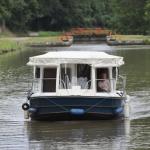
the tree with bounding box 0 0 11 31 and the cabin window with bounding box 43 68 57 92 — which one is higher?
the tree with bounding box 0 0 11 31

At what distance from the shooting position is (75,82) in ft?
79.9

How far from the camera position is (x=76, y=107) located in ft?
76.3

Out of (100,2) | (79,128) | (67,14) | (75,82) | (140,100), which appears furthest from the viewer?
(100,2)

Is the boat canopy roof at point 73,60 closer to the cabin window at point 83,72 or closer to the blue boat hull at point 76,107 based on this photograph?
the cabin window at point 83,72

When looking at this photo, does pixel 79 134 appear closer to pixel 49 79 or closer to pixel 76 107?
pixel 76 107

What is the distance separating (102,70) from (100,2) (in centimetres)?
13094

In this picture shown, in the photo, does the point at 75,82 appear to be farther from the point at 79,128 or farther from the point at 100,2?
the point at 100,2

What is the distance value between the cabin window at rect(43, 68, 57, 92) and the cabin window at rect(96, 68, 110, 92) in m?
1.53

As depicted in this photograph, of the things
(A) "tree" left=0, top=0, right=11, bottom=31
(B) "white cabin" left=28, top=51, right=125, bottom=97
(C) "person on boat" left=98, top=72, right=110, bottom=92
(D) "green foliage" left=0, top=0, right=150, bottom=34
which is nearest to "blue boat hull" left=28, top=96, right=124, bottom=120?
(B) "white cabin" left=28, top=51, right=125, bottom=97

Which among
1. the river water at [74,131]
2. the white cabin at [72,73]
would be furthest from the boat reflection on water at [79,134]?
the white cabin at [72,73]

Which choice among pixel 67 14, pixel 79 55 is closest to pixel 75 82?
pixel 79 55

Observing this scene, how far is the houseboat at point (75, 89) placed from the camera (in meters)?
23.3

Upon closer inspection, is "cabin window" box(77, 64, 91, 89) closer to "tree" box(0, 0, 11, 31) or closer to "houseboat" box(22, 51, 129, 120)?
"houseboat" box(22, 51, 129, 120)

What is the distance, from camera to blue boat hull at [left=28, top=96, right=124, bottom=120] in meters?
23.3
